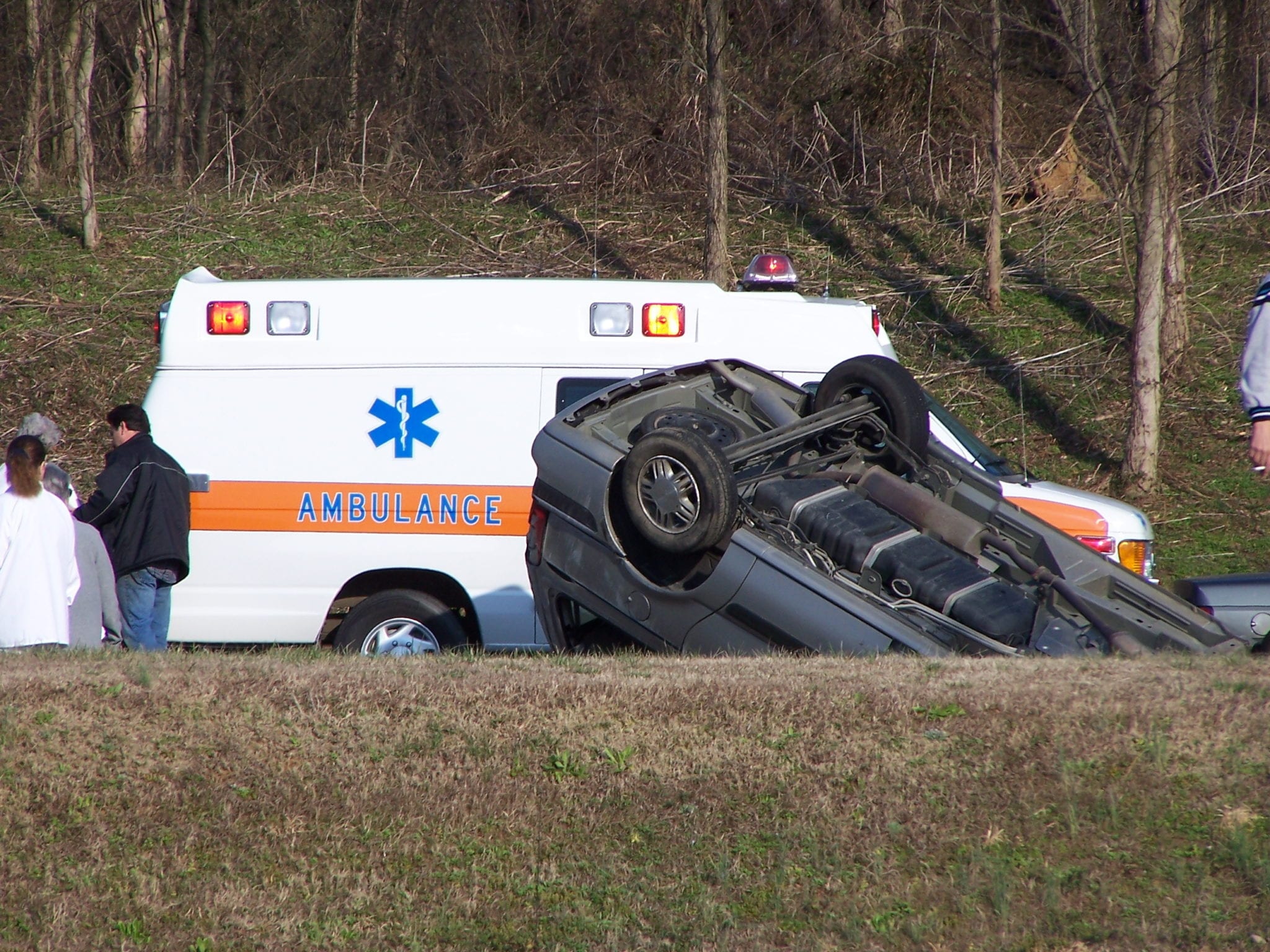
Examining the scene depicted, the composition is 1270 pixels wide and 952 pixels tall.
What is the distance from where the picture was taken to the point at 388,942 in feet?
13.2

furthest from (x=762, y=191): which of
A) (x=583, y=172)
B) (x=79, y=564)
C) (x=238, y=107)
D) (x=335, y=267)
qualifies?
(x=79, y=564)

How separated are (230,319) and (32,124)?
14.0 metres

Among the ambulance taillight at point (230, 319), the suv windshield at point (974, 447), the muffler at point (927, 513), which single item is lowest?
the muffler at point (927, 513)

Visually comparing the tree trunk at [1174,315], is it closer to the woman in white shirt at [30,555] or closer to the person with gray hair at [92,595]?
the person with gray hair at [92,595]

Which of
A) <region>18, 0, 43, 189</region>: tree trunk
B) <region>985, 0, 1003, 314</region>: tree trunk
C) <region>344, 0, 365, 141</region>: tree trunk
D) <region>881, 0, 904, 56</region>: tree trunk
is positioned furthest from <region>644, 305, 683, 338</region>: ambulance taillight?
<region>344, 0, 365, 141</region>: tree trunk

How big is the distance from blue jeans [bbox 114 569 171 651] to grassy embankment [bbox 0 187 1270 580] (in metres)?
6.61

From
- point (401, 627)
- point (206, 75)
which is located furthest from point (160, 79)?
point (401, 627)

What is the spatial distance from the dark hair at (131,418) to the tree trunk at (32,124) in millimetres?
13354

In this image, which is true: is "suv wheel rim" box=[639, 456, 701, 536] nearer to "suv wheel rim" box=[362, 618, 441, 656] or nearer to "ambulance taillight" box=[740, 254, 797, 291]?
"suv wheel rim" box=[362, 618, 441, 656]

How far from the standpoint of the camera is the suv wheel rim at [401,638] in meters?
7.27

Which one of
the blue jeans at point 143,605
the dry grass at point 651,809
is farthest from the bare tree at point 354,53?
the dry grass at point 651,809

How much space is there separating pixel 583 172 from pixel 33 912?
53.5 feet

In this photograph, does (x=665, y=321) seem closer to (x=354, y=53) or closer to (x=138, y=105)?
(x=138, y=105)

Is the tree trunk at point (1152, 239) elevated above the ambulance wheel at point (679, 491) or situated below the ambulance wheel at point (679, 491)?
above
